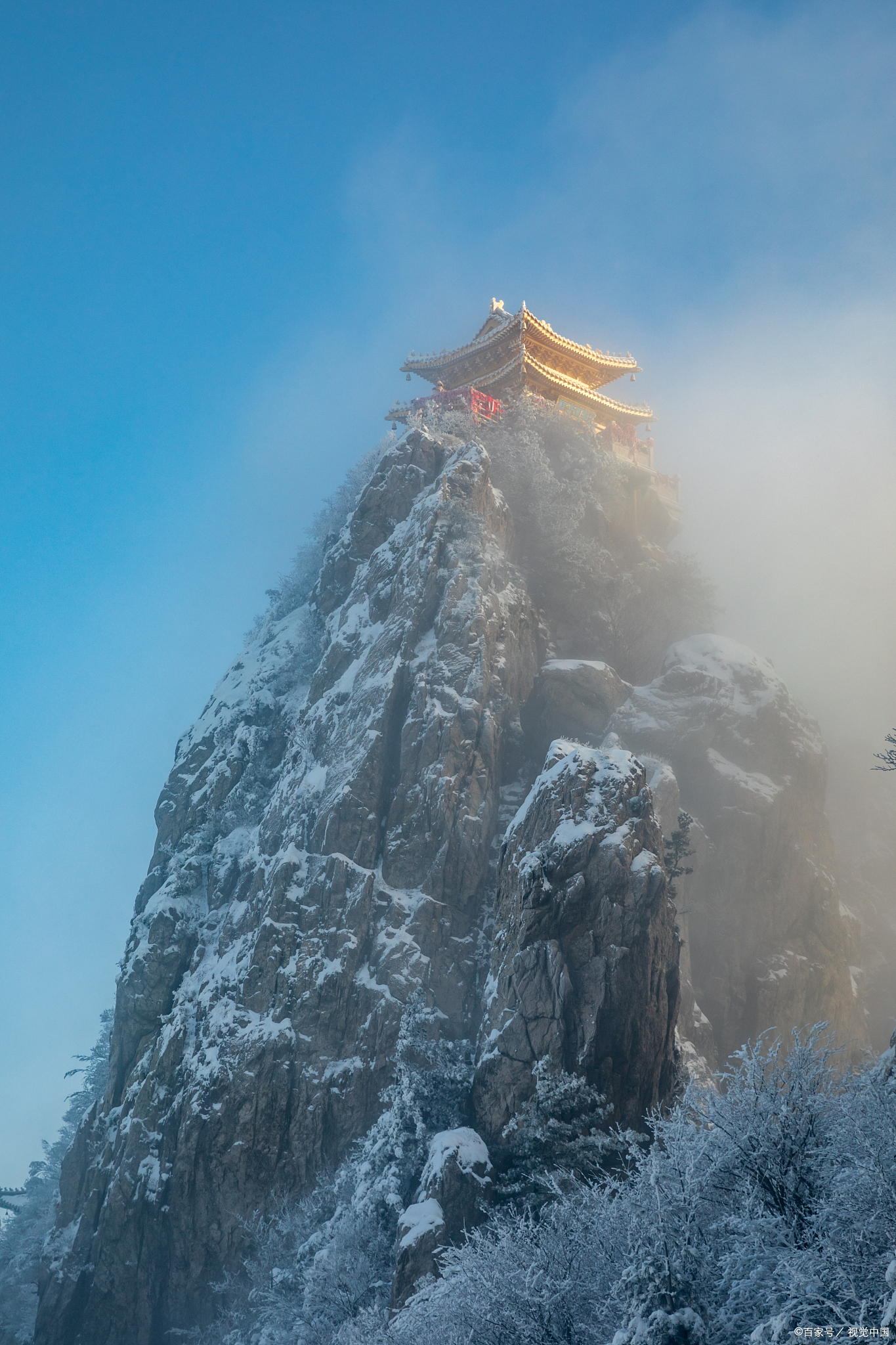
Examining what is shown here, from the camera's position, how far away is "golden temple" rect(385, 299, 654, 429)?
59.3 metres

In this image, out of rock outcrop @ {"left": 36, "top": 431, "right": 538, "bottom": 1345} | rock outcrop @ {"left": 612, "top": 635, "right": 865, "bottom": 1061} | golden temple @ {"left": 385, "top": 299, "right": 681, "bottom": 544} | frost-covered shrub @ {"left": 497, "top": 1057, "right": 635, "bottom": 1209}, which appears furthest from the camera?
golden temple @ {"left": 385, "top": 299, "right": 681, "bottom": 544}

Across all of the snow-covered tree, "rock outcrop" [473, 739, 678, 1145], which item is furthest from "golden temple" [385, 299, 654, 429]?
the snow-covered tree

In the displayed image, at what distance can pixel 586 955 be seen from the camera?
2702 centimetres

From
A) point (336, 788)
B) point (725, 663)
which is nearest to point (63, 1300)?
point (336, 788)

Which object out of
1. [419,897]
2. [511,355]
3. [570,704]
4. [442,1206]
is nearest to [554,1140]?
[442,1206]

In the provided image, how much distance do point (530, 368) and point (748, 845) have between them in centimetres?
3721

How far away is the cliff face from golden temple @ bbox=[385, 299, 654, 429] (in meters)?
15.2

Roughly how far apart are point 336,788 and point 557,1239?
852 inches

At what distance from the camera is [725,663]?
45250 millimetres

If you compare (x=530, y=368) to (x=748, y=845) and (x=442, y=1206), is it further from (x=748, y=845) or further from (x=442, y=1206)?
(x=442, y=1206)

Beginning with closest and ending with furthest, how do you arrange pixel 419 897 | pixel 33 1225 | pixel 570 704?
pixel 419 897
pixel 570 704
pixel 33 1225

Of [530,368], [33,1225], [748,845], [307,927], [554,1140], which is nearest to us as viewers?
[554,1140]

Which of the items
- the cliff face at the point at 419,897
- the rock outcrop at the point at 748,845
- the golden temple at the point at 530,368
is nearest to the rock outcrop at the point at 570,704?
the cliff face at the point at 419,897

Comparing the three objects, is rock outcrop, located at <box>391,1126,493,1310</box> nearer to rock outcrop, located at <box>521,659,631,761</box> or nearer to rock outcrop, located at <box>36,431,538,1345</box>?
rock outcrop, located at <box>36,431,538,1345</box>
